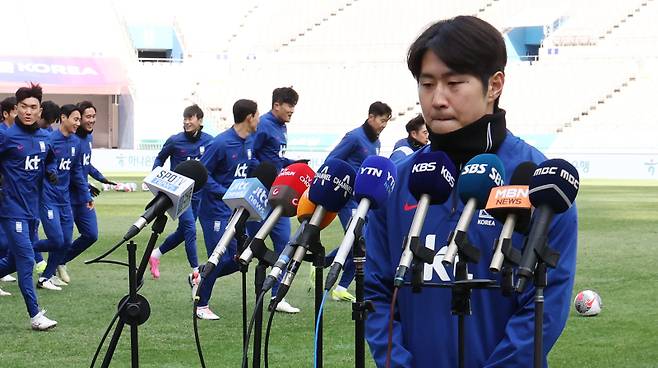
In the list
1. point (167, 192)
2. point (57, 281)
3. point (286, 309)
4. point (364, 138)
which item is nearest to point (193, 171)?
point (167, 192)

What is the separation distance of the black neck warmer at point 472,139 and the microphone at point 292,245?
1.34 ft

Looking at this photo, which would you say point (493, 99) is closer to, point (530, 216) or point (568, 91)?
point (530, 216)

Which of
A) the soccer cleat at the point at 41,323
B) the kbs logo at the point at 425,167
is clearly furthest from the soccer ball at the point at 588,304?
the kbs logo at the point at 425,167

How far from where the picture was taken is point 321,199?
3.64m

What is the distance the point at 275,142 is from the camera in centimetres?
1280

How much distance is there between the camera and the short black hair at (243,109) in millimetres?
12062

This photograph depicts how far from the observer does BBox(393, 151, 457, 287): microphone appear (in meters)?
3.20

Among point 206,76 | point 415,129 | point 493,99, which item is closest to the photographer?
point 493,99

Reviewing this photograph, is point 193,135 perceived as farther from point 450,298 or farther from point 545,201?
point 545,201

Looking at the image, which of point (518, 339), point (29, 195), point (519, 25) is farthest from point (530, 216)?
point (519, 25)

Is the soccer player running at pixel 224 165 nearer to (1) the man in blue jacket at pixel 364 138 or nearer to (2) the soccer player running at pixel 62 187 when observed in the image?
(1) the man in blue jacket at pixel 364 138

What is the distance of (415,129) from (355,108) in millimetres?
36871

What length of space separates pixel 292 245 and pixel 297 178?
65 centimetres

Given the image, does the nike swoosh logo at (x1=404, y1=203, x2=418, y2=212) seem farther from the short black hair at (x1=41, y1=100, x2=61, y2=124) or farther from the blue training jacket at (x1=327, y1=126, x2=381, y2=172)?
the short black hair at (x1=41, y1=100, x2=61, y2=124)
